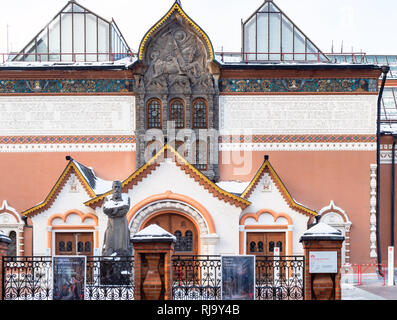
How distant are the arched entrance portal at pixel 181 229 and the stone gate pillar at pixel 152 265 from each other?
27.1 ft

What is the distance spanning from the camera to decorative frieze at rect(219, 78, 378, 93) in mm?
24875

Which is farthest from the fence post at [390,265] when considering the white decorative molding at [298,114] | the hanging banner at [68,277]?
the hanging banner at [68,277]

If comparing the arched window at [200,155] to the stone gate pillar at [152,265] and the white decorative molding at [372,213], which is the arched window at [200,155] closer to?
the white decorative molding at [372,213]

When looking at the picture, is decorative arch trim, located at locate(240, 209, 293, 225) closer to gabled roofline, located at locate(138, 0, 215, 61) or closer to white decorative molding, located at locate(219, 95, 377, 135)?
white decorative molding, located at locate(219, 95, 377, 135)

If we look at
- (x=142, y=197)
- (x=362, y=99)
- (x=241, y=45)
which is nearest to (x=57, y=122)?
(x=142, y=197)

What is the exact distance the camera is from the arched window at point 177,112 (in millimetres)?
24938

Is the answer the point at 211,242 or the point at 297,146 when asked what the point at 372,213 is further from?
the point at 211,242

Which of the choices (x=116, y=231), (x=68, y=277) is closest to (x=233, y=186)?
(x=116, y=231)

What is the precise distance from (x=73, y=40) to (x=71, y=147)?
167 inches

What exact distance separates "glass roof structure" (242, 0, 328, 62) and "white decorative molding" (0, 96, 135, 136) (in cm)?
506

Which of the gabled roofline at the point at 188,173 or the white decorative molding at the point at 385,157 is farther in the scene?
the white decorative molding at the point at 385,157

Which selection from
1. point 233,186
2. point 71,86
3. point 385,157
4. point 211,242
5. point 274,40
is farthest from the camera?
point 385,157

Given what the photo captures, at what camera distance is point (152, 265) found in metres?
14.8
